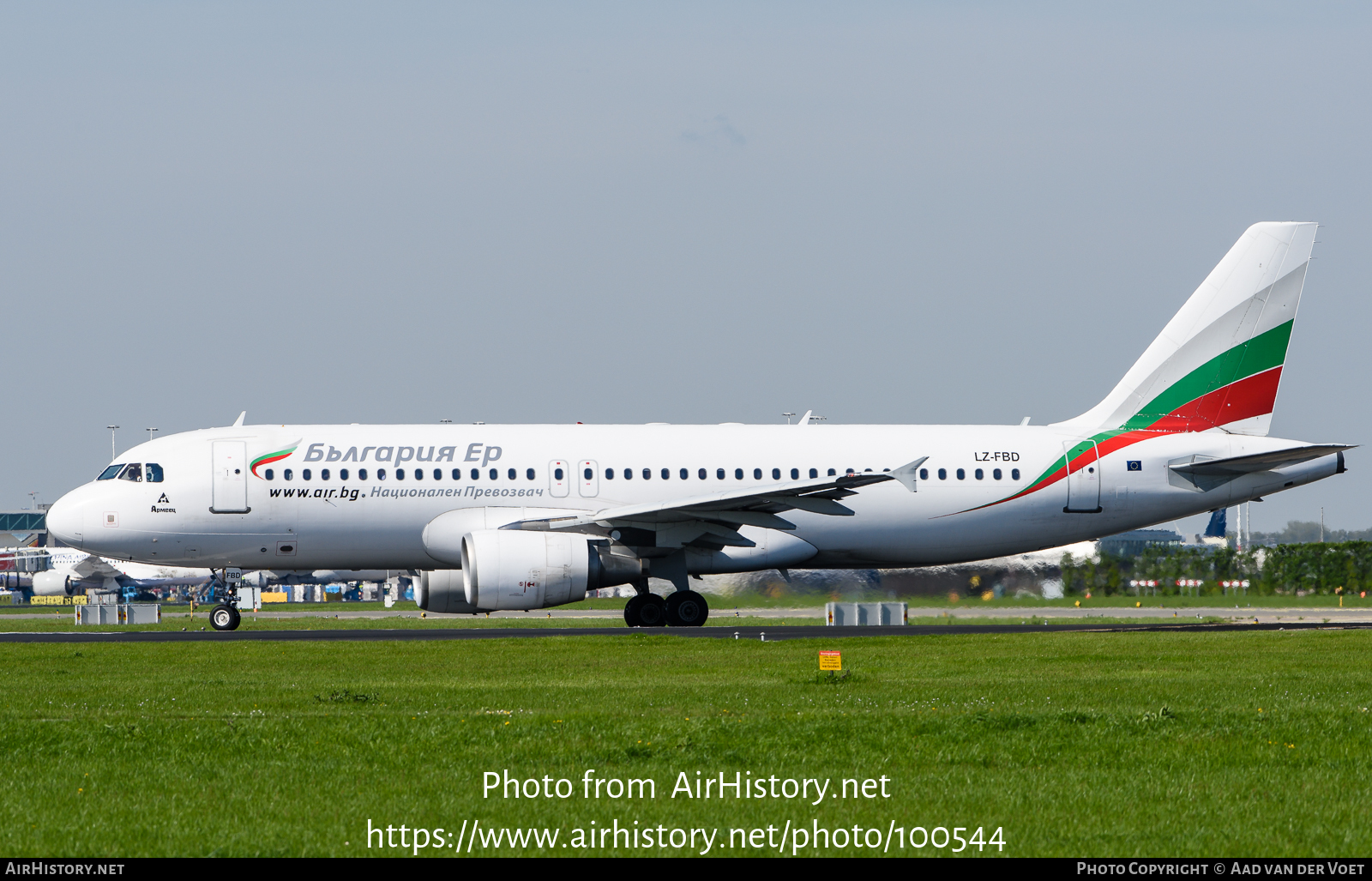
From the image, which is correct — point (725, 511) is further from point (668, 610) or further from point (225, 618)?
point (225, 618)

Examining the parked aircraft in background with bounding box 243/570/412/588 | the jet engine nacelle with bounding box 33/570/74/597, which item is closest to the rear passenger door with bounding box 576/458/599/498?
the parked aircraft in background with bounding box 243/570/412/588

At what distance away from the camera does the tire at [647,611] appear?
98.7ft

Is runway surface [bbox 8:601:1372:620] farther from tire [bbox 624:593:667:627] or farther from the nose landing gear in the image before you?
the nose landing gear

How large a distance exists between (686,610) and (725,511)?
2522 mm

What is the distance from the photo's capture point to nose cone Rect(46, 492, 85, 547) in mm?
29453

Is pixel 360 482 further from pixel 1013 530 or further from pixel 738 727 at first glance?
pixel 738 727

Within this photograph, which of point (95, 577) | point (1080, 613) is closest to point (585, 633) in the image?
point (1080, 613)

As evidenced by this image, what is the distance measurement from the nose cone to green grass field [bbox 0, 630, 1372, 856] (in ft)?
34.5

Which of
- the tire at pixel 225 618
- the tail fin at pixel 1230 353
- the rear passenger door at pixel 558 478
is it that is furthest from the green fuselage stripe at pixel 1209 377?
the tire at pixel 225 618

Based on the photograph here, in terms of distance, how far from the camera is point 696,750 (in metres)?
11.0

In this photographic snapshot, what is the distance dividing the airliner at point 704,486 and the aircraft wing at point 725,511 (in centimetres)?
Answer: 6

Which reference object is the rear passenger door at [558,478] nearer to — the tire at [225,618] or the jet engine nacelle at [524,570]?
the jet engine nacelle at [524,570]

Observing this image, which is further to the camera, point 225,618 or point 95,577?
point 95,577
